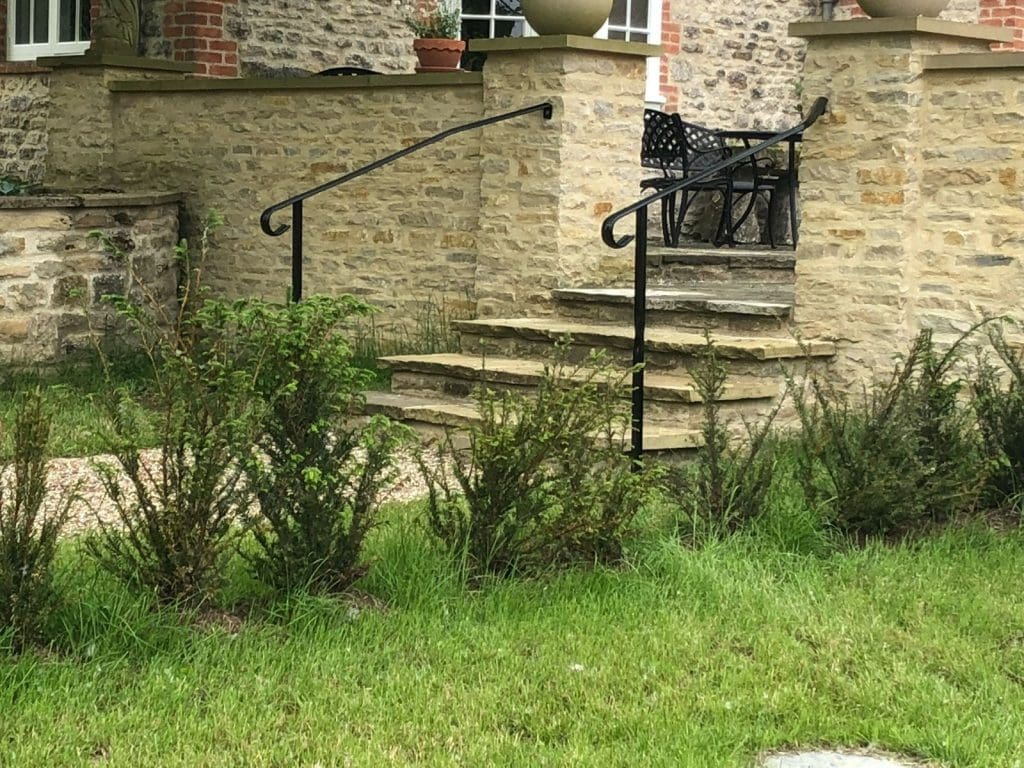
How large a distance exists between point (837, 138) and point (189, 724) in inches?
189

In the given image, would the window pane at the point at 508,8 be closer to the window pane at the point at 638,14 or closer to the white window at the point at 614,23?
the white window at the point at 614,23

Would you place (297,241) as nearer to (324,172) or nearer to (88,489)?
(88,489)

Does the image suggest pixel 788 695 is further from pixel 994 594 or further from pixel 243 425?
pixel 243 425

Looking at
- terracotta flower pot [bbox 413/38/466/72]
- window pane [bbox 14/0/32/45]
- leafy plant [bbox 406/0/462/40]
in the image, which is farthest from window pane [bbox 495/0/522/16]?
window pane [bbox 14/0/32/45]

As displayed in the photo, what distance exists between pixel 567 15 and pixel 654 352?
2.06m

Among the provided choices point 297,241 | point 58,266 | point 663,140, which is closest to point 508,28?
point 663,140

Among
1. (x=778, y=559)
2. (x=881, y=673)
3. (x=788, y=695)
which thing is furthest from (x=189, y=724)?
(x=778, y=559)

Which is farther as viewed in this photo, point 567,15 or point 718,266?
point 718,266

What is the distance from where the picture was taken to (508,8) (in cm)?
1377

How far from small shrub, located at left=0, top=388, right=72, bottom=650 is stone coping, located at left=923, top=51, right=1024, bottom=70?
4641mm

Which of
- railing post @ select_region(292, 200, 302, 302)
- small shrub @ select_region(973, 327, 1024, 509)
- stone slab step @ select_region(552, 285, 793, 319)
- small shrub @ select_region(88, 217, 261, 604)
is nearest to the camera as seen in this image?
small shrub @ select_region(88, 217, 261, 604)

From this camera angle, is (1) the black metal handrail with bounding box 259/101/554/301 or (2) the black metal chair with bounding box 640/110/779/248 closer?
(1) the black metal handrail with bounding box 259/101/554/301

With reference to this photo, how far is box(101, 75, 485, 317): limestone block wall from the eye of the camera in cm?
969

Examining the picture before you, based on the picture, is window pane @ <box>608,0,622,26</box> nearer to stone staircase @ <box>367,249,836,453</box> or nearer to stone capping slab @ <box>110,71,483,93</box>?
stone capping slab @ <box>110,71,483,93</box>
